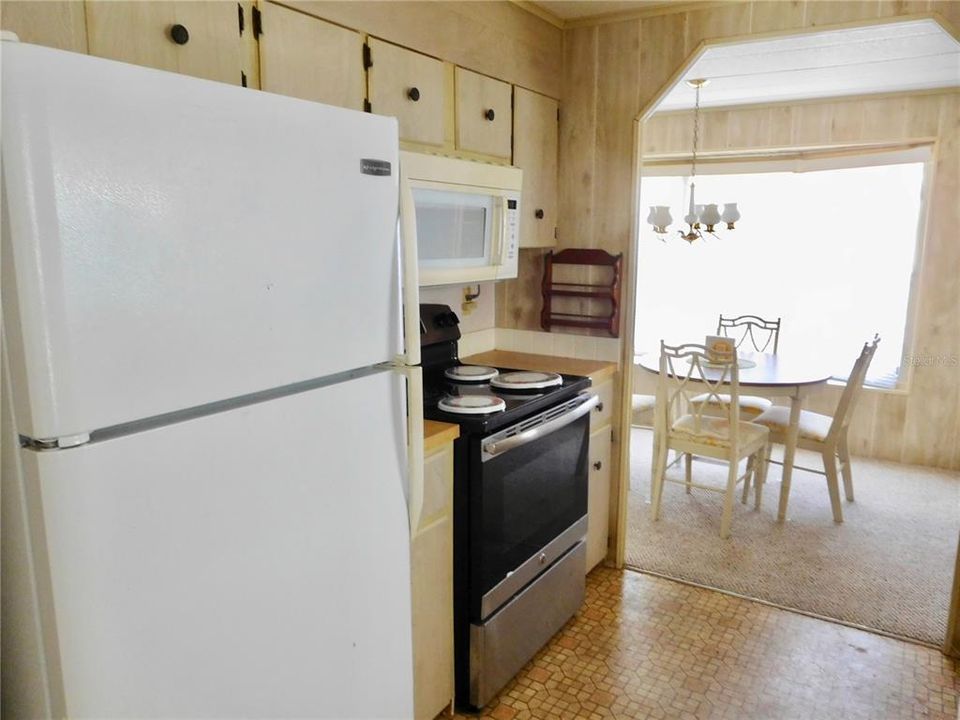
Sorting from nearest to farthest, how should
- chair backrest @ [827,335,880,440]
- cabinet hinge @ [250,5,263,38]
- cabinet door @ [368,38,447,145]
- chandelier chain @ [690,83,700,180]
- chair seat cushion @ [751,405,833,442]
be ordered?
cabinet hinge @ [250,5,263,38] < cabinet door @ [368,38,447,145] < chair backrest @ [827,335,880,440] < chair seat cushion @ [751,405,833,442] < chandelier chain @ [690,83,700,180]

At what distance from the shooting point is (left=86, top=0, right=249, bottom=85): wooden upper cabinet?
4.61 ft

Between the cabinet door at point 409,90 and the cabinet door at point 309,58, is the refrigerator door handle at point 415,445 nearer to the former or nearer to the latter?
the cabinet door at point 309,58

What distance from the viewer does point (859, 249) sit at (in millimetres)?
4898

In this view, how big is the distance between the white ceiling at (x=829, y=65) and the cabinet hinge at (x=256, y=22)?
191 cm

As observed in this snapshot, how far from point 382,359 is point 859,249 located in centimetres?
450

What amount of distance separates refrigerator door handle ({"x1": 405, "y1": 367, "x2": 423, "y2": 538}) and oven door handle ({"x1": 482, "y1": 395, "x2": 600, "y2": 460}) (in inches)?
18.9

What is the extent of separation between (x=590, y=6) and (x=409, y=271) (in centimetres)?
195

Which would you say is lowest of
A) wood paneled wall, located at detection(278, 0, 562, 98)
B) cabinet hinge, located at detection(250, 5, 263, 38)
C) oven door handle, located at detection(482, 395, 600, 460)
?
oven door handle, located at detection(482, 395, 600, 460)

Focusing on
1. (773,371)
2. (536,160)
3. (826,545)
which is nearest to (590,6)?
(536,160)

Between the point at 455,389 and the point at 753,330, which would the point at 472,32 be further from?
the point at 753,330

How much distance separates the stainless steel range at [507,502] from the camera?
214 centimetres

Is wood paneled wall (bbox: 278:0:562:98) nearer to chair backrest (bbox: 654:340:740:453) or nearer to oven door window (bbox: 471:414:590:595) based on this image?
oven door window (bbox: 471:414:590:595)

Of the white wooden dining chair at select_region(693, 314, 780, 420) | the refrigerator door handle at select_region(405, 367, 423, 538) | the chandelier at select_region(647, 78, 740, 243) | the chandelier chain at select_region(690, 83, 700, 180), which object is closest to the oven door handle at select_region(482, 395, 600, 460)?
the refrigerator door handle at select_region(405, 367, 423, 538)

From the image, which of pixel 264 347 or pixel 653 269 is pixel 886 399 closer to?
pixel 653 269
